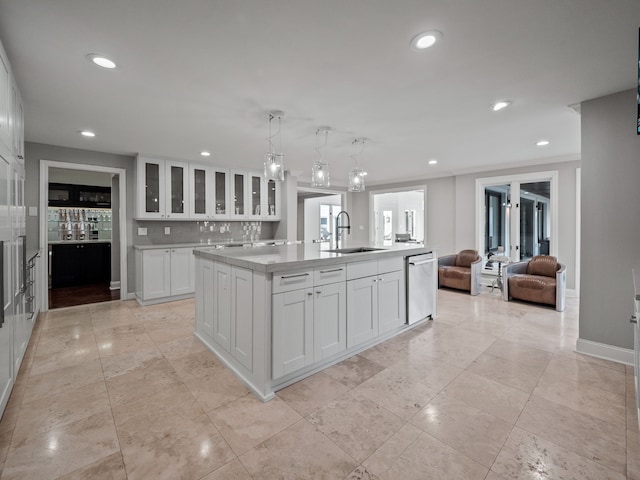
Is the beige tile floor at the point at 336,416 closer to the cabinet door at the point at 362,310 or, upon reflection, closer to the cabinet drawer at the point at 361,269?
the cabinet door at the point at 362,310

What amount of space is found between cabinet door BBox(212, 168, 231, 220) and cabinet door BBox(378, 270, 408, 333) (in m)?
3.69

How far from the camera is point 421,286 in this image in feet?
11.8

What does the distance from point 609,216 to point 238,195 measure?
5317mm

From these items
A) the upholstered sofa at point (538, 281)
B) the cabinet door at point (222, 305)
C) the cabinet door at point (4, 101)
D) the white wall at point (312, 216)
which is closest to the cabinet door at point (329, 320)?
the cabinet door at point (222, 305)

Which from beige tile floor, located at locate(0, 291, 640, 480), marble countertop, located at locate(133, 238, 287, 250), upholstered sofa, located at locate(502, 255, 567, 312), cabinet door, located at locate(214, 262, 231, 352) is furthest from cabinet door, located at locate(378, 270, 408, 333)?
marble countertop, located at locate(133, 238, 287, 250)

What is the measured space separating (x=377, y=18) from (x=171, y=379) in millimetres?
2882

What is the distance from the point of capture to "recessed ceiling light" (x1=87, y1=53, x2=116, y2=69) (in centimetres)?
208

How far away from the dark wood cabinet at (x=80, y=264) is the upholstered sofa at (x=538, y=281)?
777 cm

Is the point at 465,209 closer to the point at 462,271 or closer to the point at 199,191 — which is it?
the point at 462,271

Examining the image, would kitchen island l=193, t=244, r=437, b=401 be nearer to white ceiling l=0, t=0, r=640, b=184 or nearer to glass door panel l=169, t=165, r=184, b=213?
white ceiling l=0, t=0, r=640, b=184

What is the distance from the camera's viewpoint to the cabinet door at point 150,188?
15.7 feet

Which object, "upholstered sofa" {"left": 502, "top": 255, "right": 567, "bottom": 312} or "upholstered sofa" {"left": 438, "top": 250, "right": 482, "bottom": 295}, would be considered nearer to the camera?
"upholstered sofa" {"left": 502, "top": 255, "right": 567, "bottom": 312}

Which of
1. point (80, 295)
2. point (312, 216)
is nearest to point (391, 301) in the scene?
point (80, 295)

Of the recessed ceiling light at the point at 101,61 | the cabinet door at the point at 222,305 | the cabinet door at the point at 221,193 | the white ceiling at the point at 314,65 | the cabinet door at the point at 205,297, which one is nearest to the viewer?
the white ceiling at the point at 314,65
